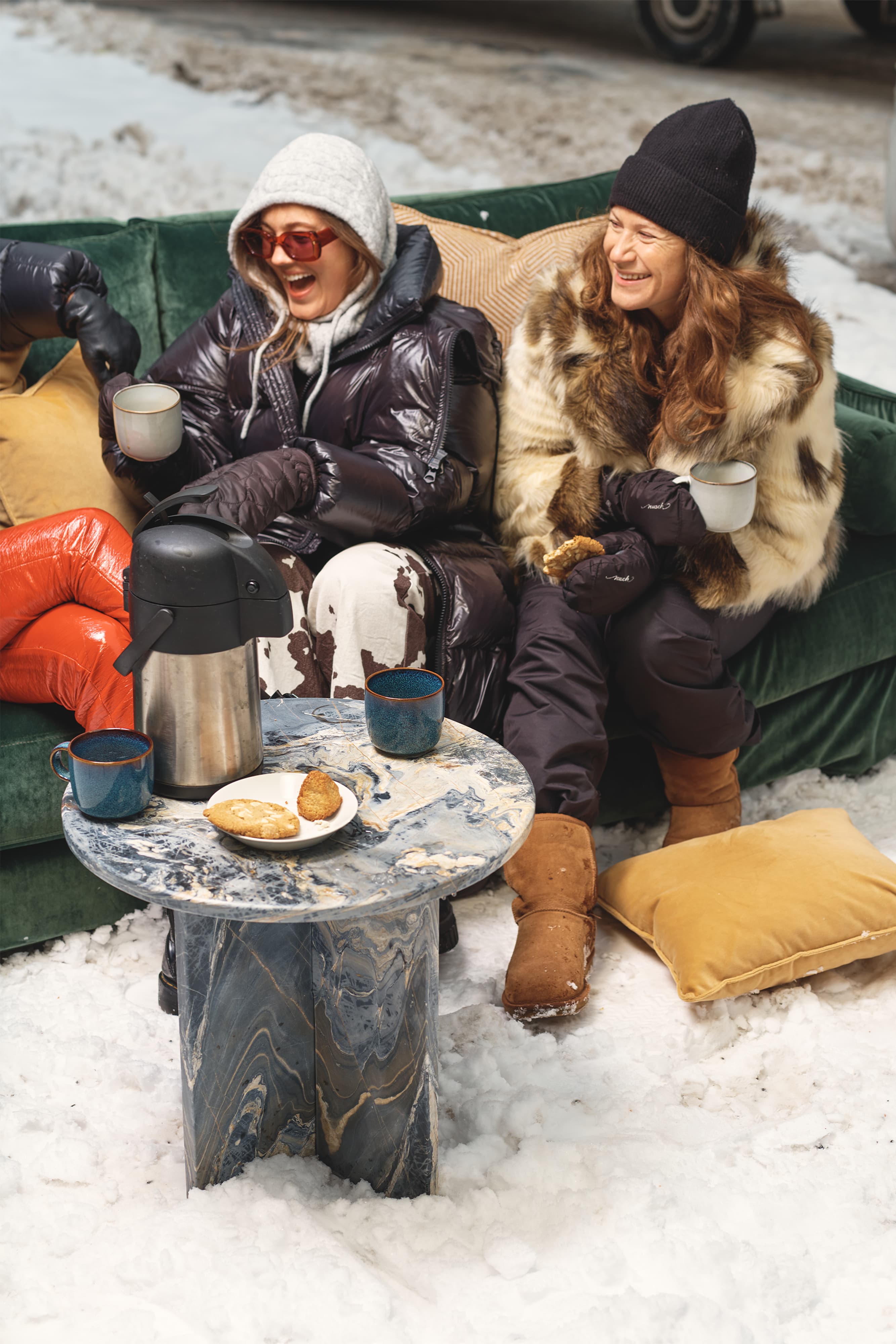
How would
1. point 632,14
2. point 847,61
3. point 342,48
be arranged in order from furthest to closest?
point 632,14 < point 847,61 < point 342,48

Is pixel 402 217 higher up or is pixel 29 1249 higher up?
pixel 402 217

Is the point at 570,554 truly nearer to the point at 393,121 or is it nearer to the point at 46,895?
the point at 46,895

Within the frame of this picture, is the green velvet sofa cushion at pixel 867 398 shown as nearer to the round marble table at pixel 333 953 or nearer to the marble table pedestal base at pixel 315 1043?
the round marble table at pixel 333 953

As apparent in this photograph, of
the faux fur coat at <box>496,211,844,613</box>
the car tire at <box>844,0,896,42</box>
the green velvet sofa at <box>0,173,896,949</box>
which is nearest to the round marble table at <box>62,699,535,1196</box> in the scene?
the faux fur coat at <box>496,211,844,613</box>

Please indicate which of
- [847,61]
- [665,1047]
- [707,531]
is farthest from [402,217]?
[847,61]

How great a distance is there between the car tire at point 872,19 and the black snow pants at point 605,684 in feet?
28.0

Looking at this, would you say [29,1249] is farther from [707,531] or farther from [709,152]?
[709,152]

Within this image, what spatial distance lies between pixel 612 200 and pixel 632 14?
8.68 meters

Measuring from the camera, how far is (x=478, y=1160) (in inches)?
66.4

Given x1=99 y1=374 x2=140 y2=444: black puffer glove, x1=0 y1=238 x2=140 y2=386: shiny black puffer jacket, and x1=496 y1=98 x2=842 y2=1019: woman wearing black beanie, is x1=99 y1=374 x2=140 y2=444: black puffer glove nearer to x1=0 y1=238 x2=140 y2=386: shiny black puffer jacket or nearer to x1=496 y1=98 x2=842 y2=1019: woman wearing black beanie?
x1=0 y1=238 x2=140 y2=386: shiny black puffer jacket

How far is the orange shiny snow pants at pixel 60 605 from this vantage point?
1985 millimetres

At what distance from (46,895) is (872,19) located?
9552 millimetres

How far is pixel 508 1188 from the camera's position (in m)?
1.65

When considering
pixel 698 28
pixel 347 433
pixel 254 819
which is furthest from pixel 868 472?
pixel 698 28
